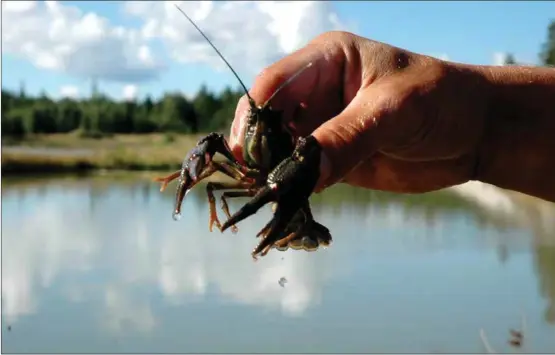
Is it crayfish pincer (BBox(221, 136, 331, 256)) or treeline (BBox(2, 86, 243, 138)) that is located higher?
treeline (BBox(2, 86, 243, 138))

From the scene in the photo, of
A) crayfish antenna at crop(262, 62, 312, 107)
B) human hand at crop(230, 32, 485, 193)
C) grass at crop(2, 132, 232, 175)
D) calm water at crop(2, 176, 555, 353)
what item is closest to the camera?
human hand at crop(230, 32, 485, 193)

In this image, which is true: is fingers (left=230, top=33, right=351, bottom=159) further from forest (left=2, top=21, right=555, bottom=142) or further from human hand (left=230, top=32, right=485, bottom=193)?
forest (left=2, top=21, right=555, bottom=142)

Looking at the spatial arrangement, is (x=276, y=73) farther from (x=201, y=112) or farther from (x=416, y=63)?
(x=201, y=112)

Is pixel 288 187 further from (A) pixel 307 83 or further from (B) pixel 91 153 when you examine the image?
(B) pixel 91 153

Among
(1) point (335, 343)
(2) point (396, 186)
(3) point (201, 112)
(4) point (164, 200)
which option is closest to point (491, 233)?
(1) point (335, 343)

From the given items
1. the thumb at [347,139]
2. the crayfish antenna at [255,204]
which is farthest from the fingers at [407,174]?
the crayfish antenna at [255,204]

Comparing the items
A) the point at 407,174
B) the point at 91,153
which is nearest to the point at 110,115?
the point at 91,153

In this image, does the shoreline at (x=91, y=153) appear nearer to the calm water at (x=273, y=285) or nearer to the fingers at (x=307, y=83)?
the calm water at (x=273, y=285)

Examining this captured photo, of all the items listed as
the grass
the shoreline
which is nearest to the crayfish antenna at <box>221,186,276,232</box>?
the shoreline
